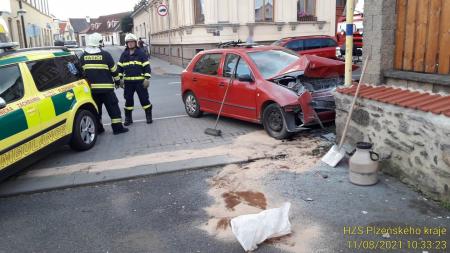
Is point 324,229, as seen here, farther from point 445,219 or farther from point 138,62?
point 138,62

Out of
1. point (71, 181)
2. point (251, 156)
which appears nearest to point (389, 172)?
point (251, 156)

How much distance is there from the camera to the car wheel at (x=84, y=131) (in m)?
6.68

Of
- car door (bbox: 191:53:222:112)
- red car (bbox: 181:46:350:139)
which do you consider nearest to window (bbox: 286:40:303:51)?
car door (bbox: 191:53:222:112)

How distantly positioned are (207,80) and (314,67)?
240 centimetres

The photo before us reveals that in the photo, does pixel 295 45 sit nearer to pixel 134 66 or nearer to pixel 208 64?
pixel 208 64

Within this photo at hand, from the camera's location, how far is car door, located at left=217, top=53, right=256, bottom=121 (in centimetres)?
734

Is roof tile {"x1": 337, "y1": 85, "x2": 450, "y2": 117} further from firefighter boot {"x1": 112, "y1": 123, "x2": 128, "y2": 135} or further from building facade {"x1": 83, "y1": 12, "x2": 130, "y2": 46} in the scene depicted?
building facade {"x1": 83, "y1": 12, "x2": 130, "y2": 46}

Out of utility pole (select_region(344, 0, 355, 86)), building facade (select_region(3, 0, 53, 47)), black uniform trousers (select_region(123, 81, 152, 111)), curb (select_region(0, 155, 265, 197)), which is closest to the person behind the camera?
curb (select_region(0, 155, 265, 197))

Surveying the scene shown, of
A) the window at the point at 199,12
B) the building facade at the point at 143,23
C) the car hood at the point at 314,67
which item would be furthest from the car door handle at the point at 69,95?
the building facade at the point at 143,23

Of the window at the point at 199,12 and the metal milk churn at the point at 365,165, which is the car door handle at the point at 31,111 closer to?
the metal milk churn at the point at 365,165

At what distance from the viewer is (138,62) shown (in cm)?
843

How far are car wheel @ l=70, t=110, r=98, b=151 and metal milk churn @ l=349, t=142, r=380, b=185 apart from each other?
14.0 ft

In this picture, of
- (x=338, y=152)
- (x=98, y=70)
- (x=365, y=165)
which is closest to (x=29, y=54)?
(x=98, y=70)

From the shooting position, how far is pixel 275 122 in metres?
6.94
